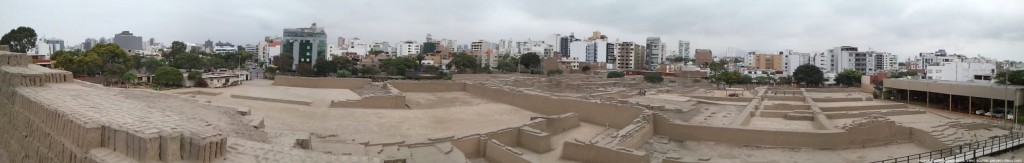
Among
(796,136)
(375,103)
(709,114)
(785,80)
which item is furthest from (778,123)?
(785,80)

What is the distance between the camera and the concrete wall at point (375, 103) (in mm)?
23222

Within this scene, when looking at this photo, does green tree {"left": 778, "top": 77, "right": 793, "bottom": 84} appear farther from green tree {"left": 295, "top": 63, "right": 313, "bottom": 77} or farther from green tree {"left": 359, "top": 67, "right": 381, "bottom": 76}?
green tree {"left": 295, "top": 63, "right": 313, "bottom": 77}

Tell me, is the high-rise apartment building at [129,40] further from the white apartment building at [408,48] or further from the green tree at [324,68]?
the green tree at [324,68]

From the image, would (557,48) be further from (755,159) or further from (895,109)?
(755,159)

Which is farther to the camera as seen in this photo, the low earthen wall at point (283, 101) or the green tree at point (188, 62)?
the green tree at point (188, 62)

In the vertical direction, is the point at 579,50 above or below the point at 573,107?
above

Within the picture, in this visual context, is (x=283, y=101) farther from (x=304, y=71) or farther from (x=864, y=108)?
(x=864, y=108)

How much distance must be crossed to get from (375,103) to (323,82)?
33.6ft

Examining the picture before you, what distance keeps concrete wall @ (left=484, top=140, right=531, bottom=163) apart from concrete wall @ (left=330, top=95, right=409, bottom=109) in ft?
34.2

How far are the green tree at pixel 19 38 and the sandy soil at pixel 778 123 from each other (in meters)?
32.2

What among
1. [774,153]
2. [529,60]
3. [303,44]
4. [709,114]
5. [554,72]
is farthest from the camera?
[303,44]

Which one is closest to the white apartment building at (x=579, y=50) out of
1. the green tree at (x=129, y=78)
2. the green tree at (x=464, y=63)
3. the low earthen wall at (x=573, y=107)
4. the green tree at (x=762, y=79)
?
the green tree at (x=464, y=63)

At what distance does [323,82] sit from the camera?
32.9 meters

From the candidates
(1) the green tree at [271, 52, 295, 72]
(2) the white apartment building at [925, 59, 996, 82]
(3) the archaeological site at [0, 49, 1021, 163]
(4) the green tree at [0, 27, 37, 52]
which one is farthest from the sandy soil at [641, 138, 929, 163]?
(1) the green tree at [271, 52, 295, 72]
